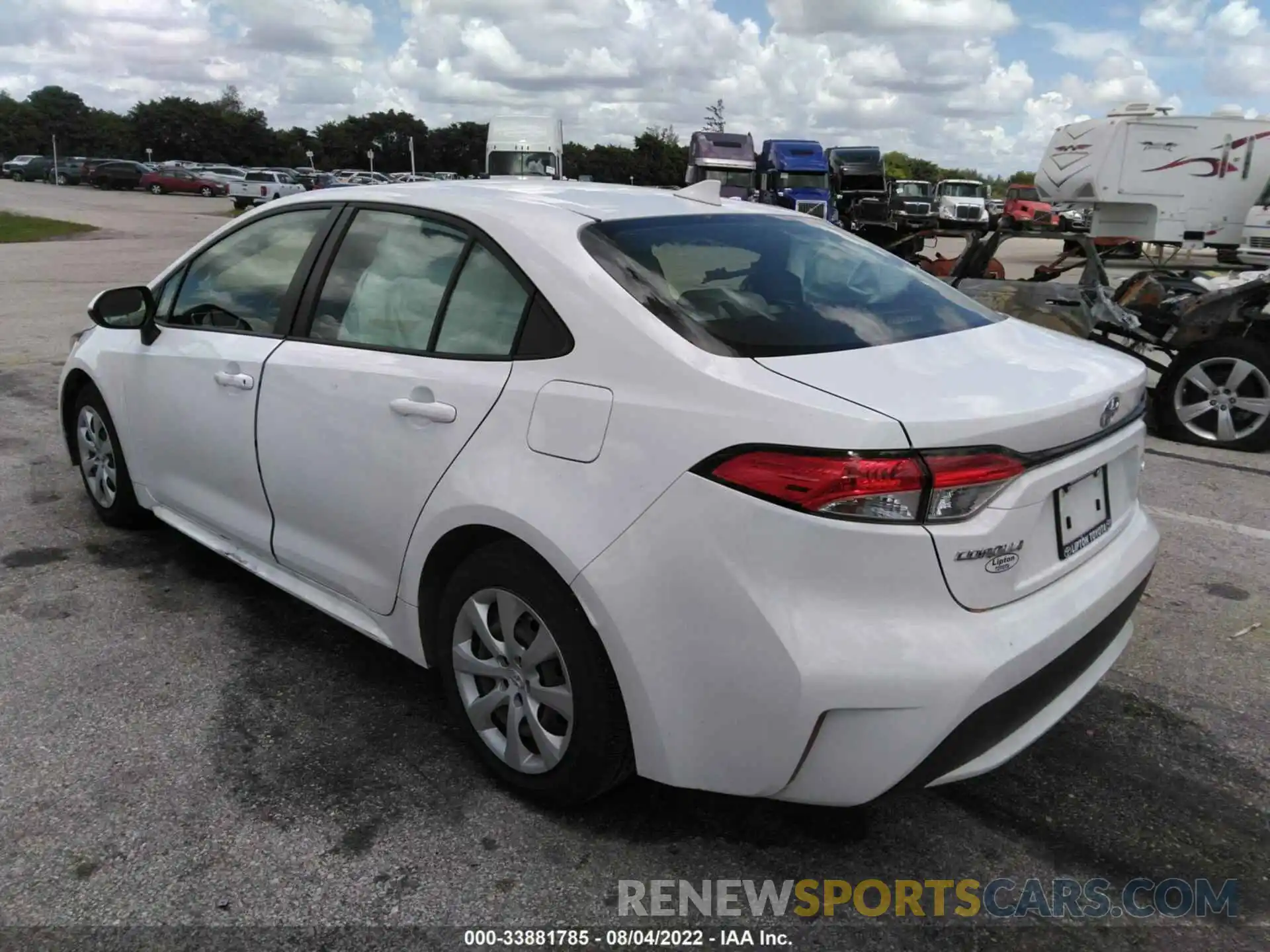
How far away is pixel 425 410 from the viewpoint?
2662 mm

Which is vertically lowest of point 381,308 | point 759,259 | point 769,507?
point 769,507

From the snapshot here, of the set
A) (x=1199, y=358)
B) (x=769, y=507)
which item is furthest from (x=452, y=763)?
(x=1199, y=358)

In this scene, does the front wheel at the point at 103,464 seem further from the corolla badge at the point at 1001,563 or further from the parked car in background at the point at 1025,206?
the parked car in background at the point at 1025,206

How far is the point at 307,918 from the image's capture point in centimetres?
223

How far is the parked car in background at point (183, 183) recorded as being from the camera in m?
50.2

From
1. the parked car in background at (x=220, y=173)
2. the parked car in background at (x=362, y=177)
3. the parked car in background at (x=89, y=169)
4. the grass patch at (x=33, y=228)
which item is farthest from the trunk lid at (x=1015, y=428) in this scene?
the parked car in background at (x=89, y=169)

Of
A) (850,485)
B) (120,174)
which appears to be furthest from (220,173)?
(850,485)

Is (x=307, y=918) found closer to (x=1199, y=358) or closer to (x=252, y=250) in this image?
(x=252, y=250)

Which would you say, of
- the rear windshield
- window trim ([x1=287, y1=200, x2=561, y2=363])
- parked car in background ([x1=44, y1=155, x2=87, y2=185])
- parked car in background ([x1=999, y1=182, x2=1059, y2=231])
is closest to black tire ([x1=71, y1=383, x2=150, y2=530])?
window trim ([x1=287, y1=200, x2=561, y2=363])

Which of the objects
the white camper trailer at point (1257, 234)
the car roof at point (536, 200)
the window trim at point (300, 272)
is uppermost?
the white camper trailer at point (1257, 234)

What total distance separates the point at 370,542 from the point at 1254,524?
4.47 metres

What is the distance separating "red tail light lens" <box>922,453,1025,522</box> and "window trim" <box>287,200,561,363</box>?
960 mm

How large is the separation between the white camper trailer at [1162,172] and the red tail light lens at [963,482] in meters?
11.7

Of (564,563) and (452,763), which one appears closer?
(564,563)
